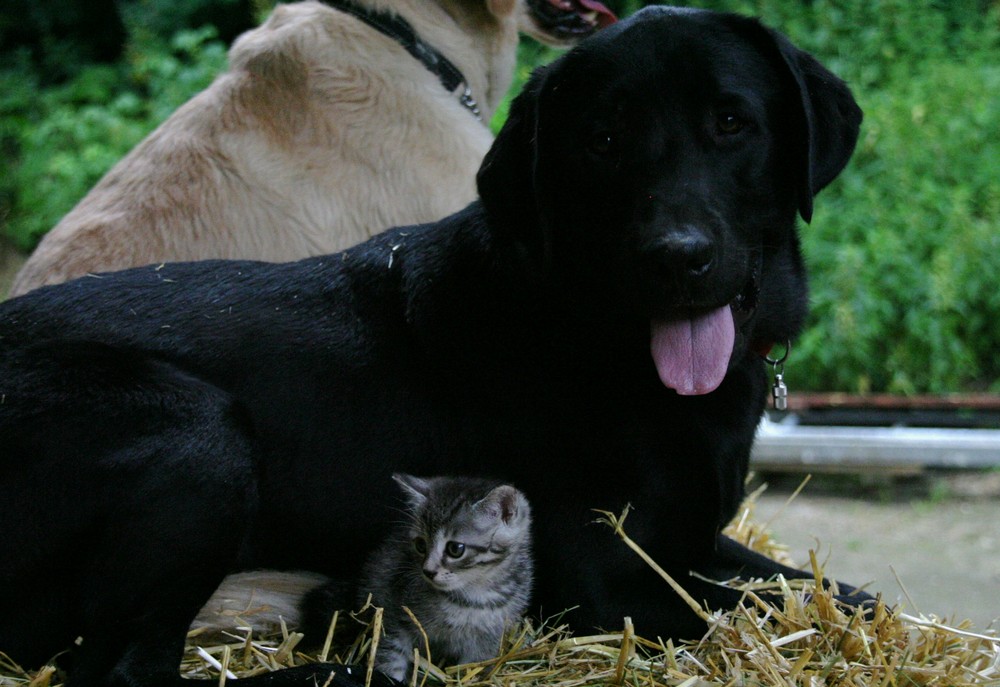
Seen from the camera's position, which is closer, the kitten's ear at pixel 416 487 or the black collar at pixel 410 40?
the kitten's ear at pixel 416 487

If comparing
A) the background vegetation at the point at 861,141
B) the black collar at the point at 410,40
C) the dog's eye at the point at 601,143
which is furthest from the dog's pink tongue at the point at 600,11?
the background vegetation at the point at 861,141

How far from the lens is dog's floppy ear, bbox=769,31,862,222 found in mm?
2436

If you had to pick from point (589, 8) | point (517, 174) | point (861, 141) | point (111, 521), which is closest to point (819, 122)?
point (517, 174)

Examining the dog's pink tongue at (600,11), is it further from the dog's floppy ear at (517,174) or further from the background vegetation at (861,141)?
the background vegetation at (861,141)

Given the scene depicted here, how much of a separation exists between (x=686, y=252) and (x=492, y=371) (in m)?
0.58

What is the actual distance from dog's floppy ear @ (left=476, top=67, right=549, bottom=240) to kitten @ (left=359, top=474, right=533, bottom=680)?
1.91 ft

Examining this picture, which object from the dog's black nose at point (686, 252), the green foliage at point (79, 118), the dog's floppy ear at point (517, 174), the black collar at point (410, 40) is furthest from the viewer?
the green foliage at point (79, 118)

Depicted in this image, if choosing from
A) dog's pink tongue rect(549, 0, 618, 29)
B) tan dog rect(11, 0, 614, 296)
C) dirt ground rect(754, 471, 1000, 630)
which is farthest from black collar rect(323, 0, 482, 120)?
dirt ground rect(754, 471, 1000, 630)

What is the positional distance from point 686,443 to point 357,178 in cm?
157

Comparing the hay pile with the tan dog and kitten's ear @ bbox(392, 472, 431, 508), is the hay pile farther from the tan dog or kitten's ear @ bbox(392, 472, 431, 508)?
the tan dog

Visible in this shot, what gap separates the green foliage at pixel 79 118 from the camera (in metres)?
8.18

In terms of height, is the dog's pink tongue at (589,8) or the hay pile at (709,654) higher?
the dog's pink tongue at (589,8)

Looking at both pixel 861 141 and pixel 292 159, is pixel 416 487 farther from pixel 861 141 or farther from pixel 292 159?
pixel 861 141

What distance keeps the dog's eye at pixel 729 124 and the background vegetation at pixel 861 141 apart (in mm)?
4393
